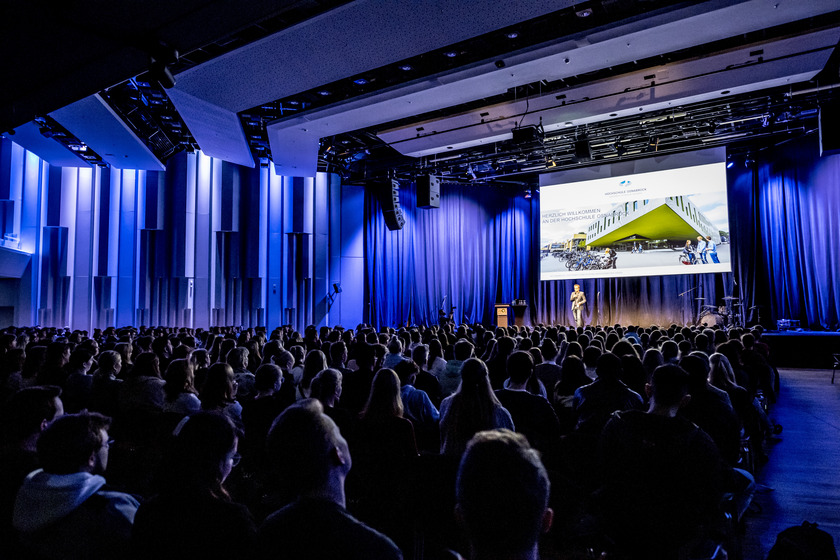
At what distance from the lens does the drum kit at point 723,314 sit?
1393cm

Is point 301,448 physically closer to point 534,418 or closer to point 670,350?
point 534,418

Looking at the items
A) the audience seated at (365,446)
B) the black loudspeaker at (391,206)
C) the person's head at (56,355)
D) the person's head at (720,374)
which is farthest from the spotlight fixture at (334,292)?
the person's head at (720,374)

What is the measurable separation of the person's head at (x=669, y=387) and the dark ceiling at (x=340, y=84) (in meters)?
4.11

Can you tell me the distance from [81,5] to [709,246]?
14241mm

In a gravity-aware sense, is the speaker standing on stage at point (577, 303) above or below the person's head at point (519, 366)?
above

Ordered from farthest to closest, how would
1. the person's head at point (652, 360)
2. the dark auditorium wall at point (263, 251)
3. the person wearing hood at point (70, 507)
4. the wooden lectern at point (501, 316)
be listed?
the wooden lectern at point (501, 316), the dark auditorium wall at point (263, 251), the person's head at point (652, 360), the person wearing hood at point (70, 507)

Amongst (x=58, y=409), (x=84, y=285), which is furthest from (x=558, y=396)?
(x=84, y=285)

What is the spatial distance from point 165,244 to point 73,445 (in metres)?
14.6

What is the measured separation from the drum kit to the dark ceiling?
4406 millimetres

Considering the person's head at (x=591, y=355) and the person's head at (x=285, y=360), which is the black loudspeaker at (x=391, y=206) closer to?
the person's head at (x=285, y=360)

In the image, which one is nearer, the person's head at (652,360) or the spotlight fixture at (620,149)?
the person's head at (652,360)

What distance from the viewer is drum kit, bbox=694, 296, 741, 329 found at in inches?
548

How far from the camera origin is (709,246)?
13.9 meters

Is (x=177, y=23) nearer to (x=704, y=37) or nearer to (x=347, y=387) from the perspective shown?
(x=347, y=387)
